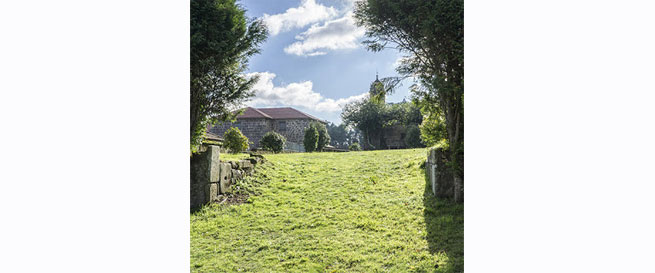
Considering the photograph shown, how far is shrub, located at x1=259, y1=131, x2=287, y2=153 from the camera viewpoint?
10.4 feet

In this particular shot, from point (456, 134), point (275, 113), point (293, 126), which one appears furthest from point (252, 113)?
point (456, 134)

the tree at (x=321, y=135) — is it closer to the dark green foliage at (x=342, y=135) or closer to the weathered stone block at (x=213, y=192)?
the dark green foliage at (x=342, y=135)

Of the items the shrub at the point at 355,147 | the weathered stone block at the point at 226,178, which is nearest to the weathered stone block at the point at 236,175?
the weathered stone block at the point at 226,178

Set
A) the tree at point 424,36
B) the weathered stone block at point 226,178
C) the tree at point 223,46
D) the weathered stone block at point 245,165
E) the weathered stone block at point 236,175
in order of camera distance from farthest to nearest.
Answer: the weathered stone block at point 245,165, the weathered stone block at point 236,175, the weathered stone block at point 226,178, the tree at point 223,46, the tree at point 424,36

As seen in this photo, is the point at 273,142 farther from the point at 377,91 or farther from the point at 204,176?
the point at 377,91

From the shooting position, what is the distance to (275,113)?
2744mm

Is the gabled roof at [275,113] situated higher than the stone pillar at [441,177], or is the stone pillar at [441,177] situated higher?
the gabled roof at [275,113]

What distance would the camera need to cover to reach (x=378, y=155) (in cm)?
334

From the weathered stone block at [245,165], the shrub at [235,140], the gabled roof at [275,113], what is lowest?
the weathered stone block at [245,165]

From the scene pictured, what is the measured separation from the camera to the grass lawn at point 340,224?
2.31m

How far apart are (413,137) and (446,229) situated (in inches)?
31.8

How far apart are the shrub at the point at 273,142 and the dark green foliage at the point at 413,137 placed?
1244 mm
